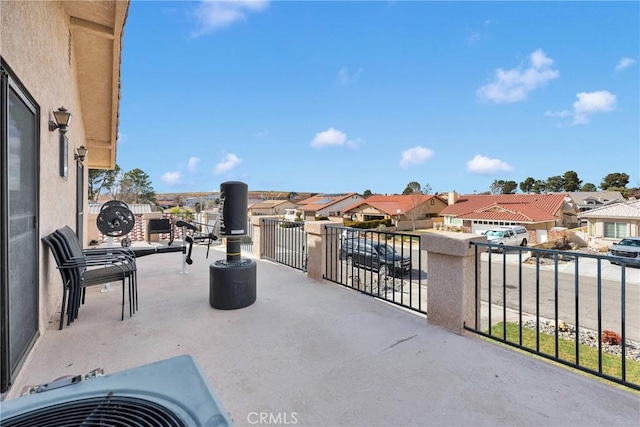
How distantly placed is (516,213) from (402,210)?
10.1 meters

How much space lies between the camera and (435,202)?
1415 inches

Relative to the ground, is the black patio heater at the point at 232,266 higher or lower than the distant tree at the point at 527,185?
lower

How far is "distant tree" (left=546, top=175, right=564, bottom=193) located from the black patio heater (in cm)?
5939

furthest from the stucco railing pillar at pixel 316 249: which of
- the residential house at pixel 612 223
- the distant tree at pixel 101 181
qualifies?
the residential house at pixel 612 223

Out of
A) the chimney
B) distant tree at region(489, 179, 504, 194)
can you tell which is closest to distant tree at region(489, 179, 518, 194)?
distant tree at region(489, 179, 504, 194)

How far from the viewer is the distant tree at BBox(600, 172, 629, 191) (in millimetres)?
46250

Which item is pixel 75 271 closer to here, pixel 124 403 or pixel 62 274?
pixel 62 274

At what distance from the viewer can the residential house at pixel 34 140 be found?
1.81 meters

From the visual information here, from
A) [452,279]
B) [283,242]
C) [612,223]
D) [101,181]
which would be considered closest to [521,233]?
[612,223]

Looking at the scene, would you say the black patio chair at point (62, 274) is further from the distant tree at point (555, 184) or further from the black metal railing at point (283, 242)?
the distant tree at point (555, 184)

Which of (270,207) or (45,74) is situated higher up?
(45,74)

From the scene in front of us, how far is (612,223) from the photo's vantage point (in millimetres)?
20328

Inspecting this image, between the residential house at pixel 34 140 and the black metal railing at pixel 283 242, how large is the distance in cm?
324

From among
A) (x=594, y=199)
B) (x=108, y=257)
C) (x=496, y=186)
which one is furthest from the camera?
(x=496, y=186)
